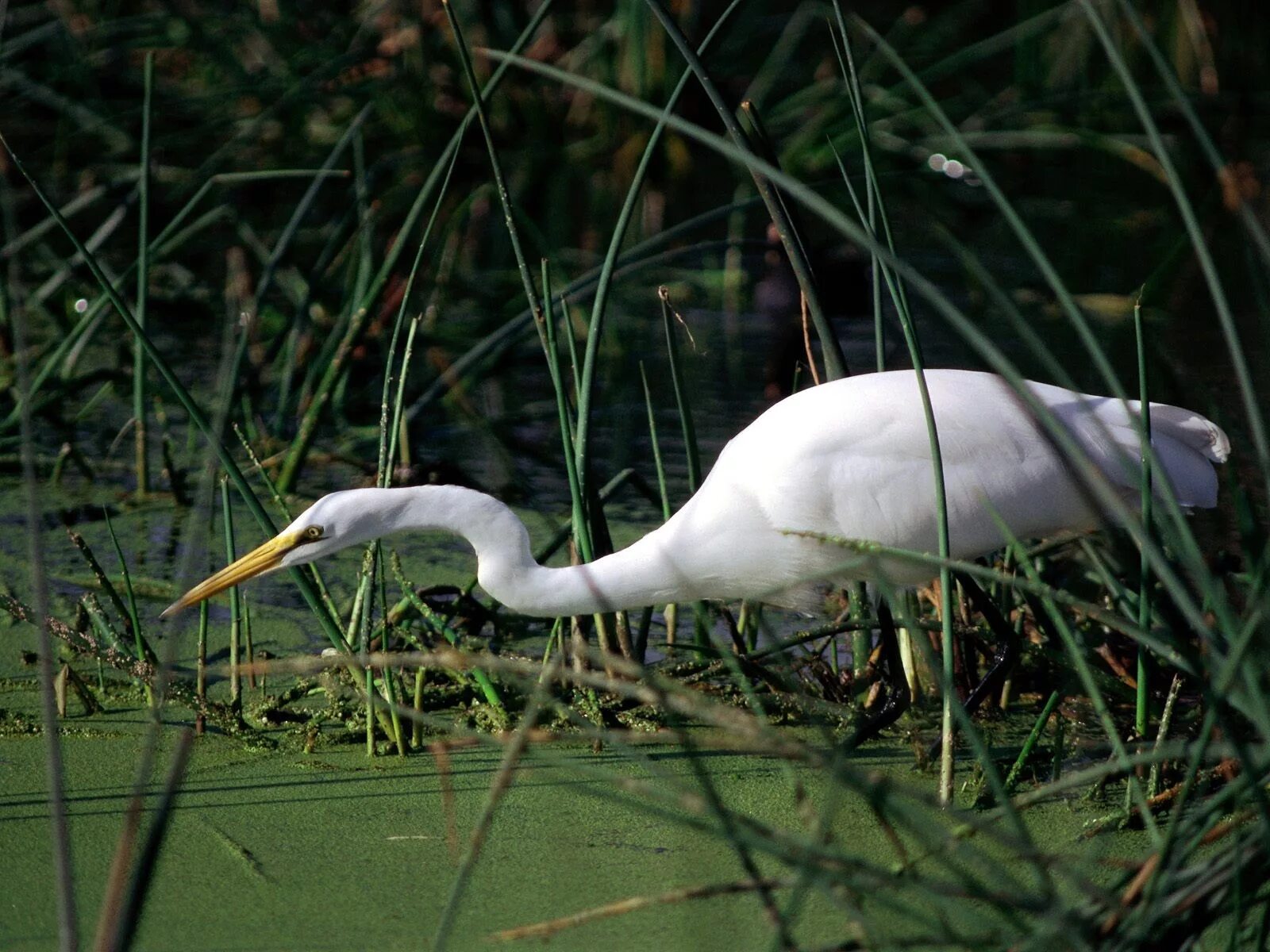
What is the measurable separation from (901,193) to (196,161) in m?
2.82

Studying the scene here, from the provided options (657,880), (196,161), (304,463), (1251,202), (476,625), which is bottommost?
(657,880)

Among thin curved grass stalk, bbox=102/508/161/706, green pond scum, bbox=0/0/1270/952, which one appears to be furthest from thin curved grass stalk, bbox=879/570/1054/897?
thin curved grass stalk, bbox=102/508/161/706

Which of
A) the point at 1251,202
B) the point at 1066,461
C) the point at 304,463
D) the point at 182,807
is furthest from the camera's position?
the point at 1251,202

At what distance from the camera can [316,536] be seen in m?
2.21

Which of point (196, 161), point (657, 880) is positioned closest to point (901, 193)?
point (196, 161)

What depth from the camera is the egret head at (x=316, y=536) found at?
2201 millimetres

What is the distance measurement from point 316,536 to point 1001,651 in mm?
1152

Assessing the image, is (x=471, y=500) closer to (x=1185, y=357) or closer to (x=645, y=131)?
(x=1185, y=357)

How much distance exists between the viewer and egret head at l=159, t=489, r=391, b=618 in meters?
2.20

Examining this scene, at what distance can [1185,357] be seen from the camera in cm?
434

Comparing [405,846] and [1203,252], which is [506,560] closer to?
[405,846]

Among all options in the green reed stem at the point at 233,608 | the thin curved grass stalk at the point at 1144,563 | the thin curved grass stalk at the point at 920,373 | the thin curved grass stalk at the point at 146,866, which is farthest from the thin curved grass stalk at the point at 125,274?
the thin curved grass stalk at the point at 146,866

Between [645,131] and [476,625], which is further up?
[645,131]

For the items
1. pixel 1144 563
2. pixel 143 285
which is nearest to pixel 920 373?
pixel 1144 563
